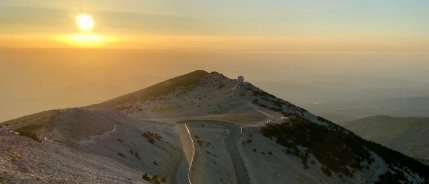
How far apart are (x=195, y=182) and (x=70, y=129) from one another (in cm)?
1189

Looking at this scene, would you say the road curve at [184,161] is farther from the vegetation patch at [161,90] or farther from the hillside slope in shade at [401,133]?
the hillside slope in shade at [401,133]

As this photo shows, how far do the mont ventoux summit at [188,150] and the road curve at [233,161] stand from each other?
0.10 metres

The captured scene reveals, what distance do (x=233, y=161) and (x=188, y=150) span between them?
5.44 m

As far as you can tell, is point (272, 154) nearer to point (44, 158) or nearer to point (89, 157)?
point (89, 157)

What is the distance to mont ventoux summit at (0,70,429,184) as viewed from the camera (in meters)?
15.1

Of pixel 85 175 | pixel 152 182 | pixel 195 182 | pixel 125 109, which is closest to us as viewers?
pixel 85 175

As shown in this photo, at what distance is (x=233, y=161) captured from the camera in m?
29.5

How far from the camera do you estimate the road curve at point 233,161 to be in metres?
21.9

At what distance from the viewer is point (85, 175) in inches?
553

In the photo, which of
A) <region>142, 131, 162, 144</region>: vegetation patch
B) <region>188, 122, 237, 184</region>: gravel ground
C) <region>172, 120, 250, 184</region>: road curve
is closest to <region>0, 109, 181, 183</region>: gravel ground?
<region>142, 131, 162, 144</region>: vegetation patch

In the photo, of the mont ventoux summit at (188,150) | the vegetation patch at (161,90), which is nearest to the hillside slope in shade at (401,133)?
the mont ventoux summit at (188,150)

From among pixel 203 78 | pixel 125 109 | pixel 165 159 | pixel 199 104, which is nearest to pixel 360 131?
pixel 203 78

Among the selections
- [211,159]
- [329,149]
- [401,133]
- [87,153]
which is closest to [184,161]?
[211,159]

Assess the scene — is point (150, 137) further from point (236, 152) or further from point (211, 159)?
point (236, 152)
